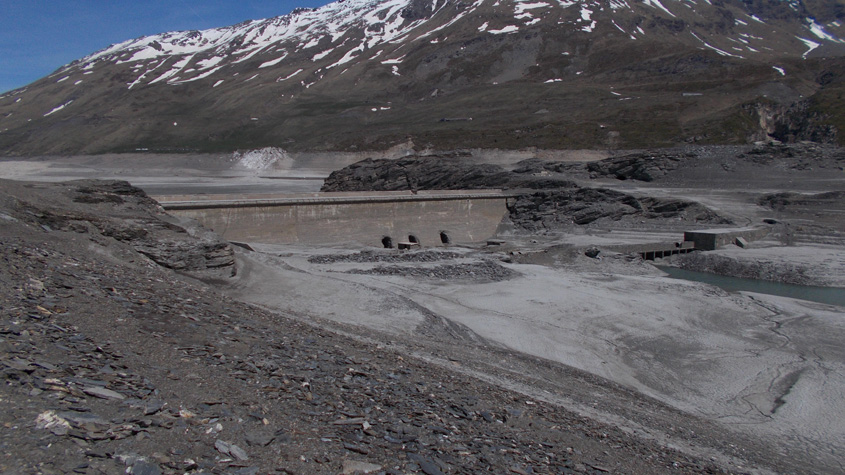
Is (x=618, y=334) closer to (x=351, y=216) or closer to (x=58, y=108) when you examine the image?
(x=351, y=216)

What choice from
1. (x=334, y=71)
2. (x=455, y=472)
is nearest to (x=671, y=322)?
(x=455, y=472)

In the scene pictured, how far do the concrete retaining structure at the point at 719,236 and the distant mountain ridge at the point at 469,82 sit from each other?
3236 cm

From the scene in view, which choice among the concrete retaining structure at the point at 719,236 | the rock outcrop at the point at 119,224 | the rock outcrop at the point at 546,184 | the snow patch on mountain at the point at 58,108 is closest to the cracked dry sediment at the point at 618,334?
the rock outcrop at the point at 119,224

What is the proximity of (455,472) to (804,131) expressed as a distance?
247ft

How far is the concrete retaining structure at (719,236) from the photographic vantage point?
3403cm

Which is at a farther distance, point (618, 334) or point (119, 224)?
point (618, 334)

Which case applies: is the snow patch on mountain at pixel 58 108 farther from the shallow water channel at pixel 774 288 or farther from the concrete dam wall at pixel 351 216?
the shallow water channel at pixel 774 288

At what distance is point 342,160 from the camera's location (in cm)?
7412

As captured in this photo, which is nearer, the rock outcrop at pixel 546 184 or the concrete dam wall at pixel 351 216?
the concrete dam wall at pixel 351 216

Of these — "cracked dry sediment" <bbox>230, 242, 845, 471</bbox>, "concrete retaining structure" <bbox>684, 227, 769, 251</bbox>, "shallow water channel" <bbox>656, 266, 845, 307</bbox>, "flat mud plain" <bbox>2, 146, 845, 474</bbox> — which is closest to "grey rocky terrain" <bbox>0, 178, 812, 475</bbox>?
"flat mud plain" <bbox>2, 146, 845, 474</bbox>

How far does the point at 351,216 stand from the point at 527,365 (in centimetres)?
2369

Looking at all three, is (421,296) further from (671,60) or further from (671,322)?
(671,60)

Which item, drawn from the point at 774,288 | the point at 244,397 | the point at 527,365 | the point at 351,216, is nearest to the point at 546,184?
the point at 351,216

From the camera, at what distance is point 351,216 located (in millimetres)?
34250
